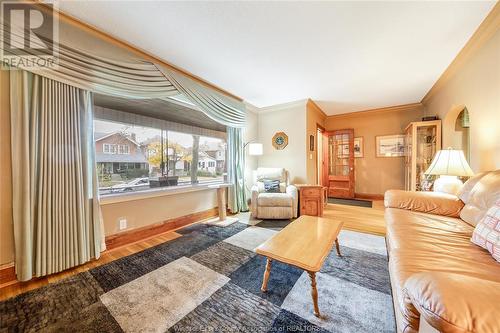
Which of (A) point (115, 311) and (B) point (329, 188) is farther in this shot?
(B) point (329, 188)

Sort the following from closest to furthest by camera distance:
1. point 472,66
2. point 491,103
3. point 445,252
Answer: point 445,252, point 491,103, point 472,66

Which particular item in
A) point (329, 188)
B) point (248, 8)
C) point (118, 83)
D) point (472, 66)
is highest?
point (248, 8)

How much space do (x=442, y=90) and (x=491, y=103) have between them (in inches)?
59.7

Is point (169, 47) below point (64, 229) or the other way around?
the other way around

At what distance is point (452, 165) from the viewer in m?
2.11

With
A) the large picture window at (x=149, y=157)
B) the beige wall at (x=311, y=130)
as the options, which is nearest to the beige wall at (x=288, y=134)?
the beige wall at (x=311, y=130)

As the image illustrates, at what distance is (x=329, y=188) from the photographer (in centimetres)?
525

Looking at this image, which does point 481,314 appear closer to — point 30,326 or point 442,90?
point 30,326

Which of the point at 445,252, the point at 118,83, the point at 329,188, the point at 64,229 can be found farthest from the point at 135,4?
the point at 329,188

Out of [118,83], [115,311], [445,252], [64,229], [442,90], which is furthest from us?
[442,90]

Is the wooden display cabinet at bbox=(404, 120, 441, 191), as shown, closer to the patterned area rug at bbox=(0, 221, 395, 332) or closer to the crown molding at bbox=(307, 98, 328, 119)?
the crown molding at bbox=(307, 98, 328, 119)

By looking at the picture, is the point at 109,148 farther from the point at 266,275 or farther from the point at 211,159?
the point at 266,275

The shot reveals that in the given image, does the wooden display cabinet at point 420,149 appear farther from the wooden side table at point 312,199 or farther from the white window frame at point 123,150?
the white window frame at point 123,150

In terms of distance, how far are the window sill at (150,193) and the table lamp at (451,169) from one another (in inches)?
121
